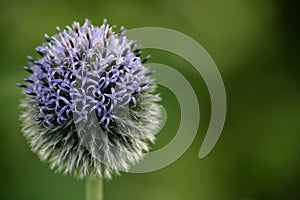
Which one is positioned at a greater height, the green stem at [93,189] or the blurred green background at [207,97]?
the blurred green background at [207,97]

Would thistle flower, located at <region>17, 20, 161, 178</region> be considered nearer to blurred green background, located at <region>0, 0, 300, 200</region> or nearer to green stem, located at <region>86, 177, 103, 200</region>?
green stem, located at <region>86, 177, 103, 200</region>

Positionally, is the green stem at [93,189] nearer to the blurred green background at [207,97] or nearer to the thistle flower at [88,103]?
the thistle flower at [88,103]

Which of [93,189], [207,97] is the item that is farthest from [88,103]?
[207,97]

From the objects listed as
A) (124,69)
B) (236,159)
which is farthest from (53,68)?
(236,159)

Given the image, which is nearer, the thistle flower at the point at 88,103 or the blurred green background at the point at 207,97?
the thistle flower at the point at 88,103

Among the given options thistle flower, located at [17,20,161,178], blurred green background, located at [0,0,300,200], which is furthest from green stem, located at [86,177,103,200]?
blurred green background, located at [0,0,300,200]

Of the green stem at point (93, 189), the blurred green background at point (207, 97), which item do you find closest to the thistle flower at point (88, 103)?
the green stem at point (93, 189)
